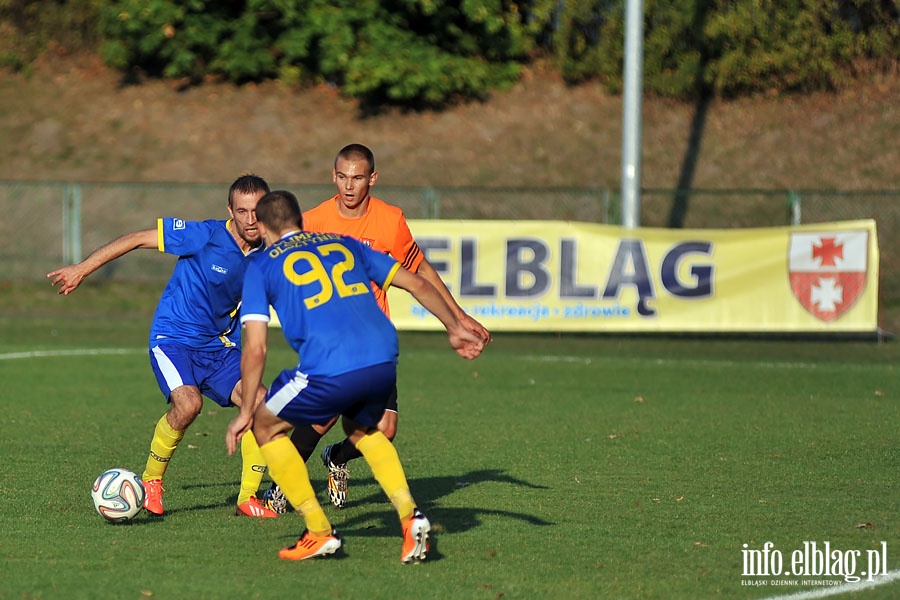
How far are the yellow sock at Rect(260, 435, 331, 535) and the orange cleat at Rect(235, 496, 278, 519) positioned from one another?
1.33 m

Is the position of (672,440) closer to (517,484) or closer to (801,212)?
(517,484)

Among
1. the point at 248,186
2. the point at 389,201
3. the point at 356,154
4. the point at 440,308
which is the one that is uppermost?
the point at 389,201

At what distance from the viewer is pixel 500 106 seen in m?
27.9

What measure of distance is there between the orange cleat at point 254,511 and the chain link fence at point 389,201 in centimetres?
1353

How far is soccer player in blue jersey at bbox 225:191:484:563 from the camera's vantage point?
5684 millimetres

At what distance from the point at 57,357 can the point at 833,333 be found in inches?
438

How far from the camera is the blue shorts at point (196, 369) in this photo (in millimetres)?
7320

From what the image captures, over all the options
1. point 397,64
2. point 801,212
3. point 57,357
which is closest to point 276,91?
point 397,64

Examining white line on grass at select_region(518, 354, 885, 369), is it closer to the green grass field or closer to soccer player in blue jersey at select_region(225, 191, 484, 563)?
the green grass field

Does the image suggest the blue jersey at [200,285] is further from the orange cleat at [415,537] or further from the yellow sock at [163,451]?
the orange cleat at [415,537]

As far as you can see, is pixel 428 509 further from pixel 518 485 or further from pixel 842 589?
pixel 842 589

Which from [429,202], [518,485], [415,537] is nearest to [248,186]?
[415,537]

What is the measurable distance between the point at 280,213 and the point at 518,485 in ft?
10.00

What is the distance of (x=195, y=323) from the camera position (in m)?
7.49
